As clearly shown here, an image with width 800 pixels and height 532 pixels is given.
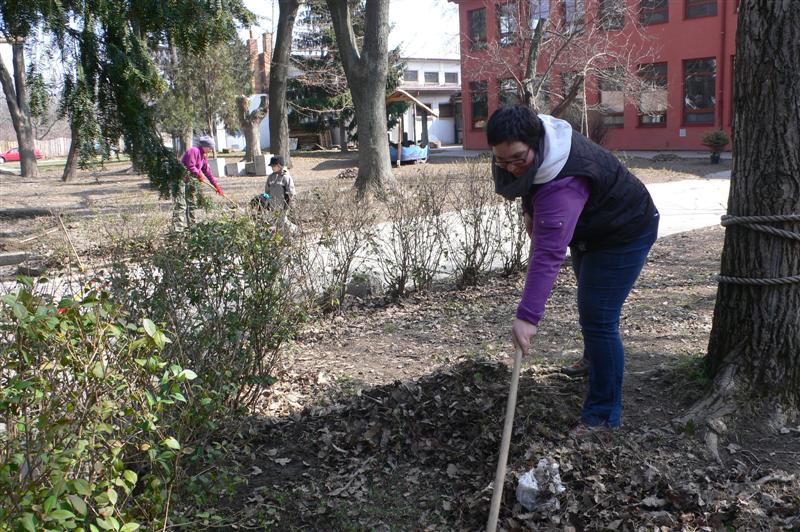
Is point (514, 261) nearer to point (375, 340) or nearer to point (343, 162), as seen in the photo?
point (375, 340)

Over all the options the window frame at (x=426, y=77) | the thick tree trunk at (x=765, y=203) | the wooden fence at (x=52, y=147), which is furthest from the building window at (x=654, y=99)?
the wooden fence at (x=52, y=147)

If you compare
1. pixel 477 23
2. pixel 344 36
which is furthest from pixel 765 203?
pixel 477 23

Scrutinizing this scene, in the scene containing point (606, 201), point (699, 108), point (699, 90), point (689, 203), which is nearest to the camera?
point (606, 201)

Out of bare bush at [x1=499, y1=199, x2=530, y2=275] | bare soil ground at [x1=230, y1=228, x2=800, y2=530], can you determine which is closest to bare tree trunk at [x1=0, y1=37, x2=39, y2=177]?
bare bush at [x1=499, y1=199, x2=530, y2=275]

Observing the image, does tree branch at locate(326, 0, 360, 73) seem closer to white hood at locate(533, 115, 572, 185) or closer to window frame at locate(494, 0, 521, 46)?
window frame at locate(494, 0, 521, 46)

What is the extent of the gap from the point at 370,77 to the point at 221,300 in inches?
462

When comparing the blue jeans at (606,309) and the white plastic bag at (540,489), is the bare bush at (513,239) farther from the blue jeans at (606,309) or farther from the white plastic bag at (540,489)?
the white plastic bag at (540,489)

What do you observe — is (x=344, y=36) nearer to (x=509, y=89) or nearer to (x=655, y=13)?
(x=509, y=89)

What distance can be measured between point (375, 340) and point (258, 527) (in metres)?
2.56

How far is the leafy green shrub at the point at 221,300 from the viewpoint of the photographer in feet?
11.6

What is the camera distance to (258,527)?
10.2ft

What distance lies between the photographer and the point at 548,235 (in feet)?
9.53

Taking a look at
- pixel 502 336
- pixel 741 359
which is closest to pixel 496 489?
pixel 741 359

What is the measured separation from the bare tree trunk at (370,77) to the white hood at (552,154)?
38.5 feet
